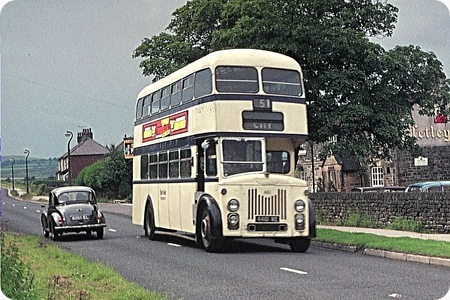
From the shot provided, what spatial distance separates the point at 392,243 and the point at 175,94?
6821mm

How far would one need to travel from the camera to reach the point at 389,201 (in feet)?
87.3

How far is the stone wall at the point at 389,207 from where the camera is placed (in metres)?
23.8

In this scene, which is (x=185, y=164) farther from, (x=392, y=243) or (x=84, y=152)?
(x=84, y=152)

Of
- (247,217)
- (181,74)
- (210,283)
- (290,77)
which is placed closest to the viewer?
(210,283)

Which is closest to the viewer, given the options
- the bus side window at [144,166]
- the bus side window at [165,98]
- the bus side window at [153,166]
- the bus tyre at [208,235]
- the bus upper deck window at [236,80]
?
the bus tyre at [208,235]

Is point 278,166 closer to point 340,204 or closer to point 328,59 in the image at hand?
point 340,204

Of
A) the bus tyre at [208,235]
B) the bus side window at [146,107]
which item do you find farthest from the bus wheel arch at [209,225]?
the bus side window at [146,107]

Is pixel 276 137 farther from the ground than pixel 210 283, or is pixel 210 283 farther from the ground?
pixel 276 137

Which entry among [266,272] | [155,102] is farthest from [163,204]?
[266,272]

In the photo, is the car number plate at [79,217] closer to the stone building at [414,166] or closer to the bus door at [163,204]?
the bus door at [163,204]

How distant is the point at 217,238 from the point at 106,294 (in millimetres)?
7061

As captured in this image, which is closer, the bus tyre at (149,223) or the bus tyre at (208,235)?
the bus tyre at (208,235)

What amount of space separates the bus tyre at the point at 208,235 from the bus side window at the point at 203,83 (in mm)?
2801

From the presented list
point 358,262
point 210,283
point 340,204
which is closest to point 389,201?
→ point 340,204
